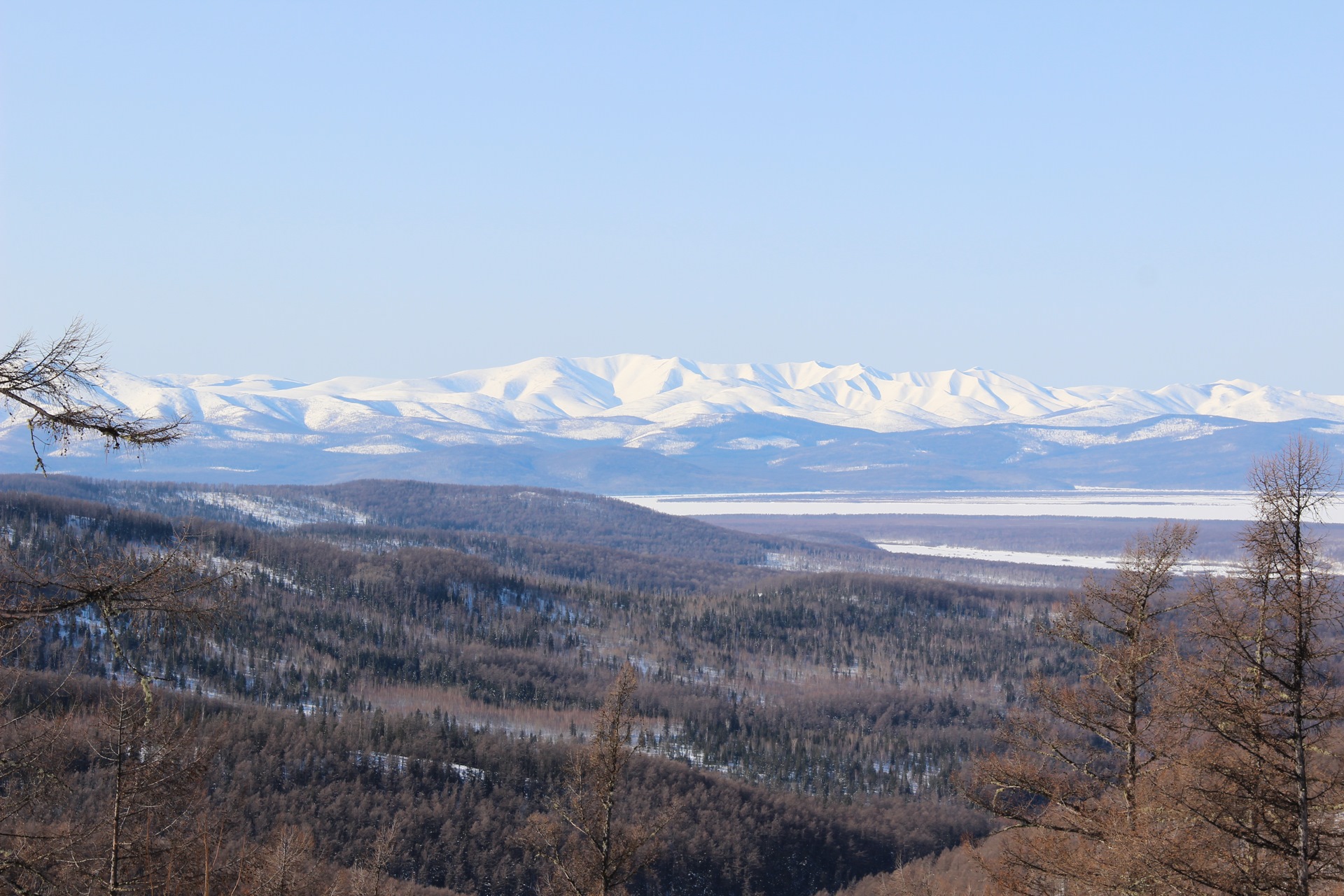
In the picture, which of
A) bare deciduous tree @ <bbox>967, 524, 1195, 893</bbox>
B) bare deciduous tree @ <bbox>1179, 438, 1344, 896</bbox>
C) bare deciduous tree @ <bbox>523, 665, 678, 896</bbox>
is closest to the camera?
bare deciduous tree @ <bbox>1179, 438, 1344, 896</bbox>

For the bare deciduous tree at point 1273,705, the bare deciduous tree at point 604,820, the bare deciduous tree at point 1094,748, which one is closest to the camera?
the bare deciduous tree at point 1273,705

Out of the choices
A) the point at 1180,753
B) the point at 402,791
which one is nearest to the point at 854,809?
the point at 402,791

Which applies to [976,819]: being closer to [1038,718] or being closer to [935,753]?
[935,753]

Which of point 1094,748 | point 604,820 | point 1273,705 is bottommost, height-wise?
point 604,820

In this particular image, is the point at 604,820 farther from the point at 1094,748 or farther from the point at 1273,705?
the point at 1273,705

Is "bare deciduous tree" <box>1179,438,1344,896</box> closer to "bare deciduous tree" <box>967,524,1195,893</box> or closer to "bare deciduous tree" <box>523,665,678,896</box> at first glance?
"bare deciduous tree" <box>967,524,1195,893</box>

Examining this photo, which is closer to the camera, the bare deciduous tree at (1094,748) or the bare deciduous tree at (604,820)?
the bare deciduous tree at (1094,748)

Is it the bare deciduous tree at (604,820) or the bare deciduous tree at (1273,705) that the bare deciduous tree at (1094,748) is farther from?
the bare deciduous tree at (604,820)

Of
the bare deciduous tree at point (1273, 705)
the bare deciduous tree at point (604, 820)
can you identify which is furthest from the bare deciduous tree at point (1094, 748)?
the bare deciduous tree at point (604, 820)

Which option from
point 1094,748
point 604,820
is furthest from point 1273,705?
point 604,820

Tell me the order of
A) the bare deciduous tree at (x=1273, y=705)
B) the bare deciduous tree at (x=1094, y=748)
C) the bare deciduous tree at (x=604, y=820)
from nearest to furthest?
the bare deciduous tree at (x=1273, y=705)
the bare deciduous tree at (x=1094, y=748)
the bare deciduous tree at (x=604, y=820)

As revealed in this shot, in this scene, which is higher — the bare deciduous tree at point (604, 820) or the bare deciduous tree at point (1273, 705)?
the bare deciduous tree at point (1273, 705)

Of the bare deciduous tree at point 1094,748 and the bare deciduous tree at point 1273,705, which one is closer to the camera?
the bare deciduous tree at point 1273,705

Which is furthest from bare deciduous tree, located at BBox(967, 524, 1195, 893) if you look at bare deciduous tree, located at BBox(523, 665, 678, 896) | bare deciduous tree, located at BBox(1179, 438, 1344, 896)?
bare deciduous tree, located at BBox(523, 665, 678, 896)
